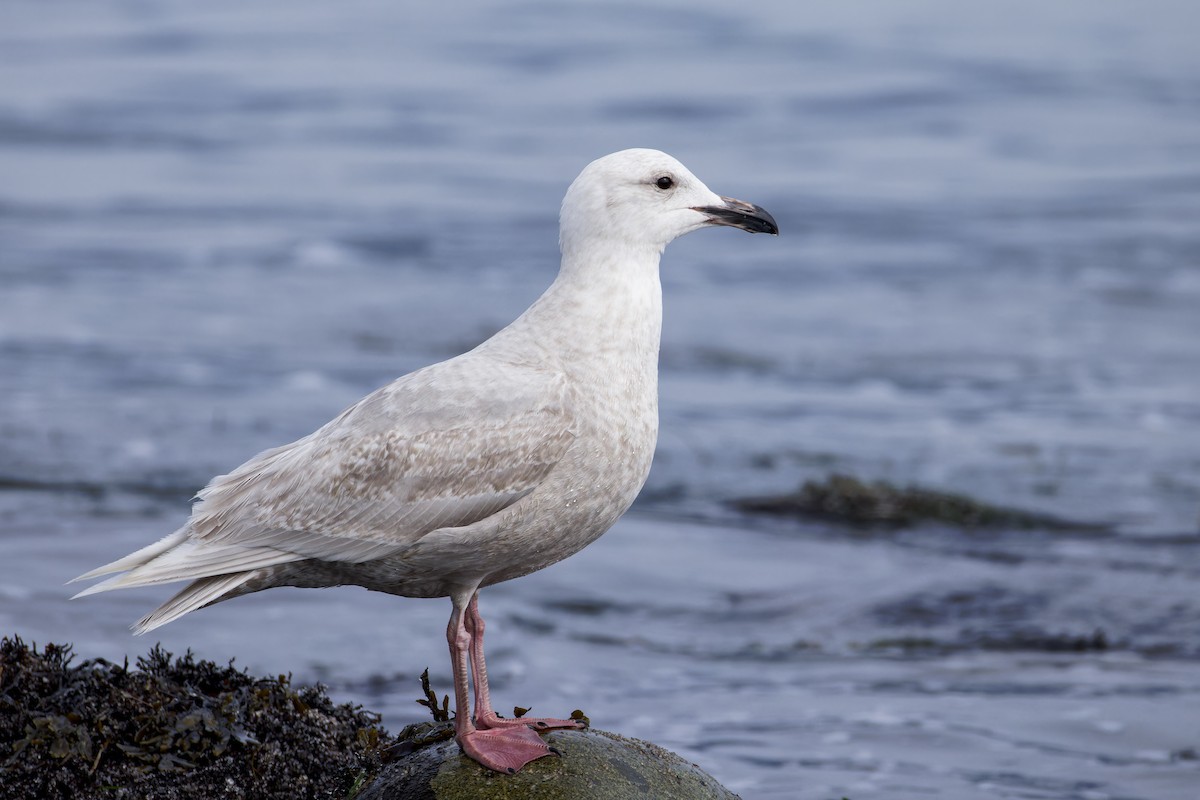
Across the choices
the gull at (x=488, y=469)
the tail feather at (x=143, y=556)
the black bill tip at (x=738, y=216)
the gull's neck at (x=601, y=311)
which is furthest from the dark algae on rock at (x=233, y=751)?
the black bill tip at (x=738, y=216)

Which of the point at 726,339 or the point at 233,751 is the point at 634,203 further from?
the point at 726,339

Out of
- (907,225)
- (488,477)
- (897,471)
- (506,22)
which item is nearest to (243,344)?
(897,471)

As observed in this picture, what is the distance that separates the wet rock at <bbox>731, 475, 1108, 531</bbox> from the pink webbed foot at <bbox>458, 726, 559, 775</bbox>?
6.89 meters

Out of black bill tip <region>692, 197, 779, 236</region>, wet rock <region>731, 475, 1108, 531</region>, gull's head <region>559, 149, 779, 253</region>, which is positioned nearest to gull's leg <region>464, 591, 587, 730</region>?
gull's head <region>559, 149, 779, 253</region>

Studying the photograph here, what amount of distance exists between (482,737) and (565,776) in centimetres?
32

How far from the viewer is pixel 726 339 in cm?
1778

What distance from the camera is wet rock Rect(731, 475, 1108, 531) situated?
1224 cm

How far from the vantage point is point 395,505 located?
5594 mm

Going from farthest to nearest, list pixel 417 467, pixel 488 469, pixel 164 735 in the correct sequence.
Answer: pixel 164 735, pixel 417 467, pixel 488 469

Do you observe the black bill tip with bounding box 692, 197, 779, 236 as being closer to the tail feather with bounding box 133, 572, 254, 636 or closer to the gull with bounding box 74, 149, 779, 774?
the gull with bounding box 74, 149, 779, 774

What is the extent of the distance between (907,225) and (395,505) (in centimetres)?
1889

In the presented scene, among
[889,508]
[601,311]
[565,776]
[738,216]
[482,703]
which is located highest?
[738,216]

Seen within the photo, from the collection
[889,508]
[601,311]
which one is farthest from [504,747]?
[889,508]

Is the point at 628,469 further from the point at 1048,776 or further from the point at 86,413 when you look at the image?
the point at 86,413
